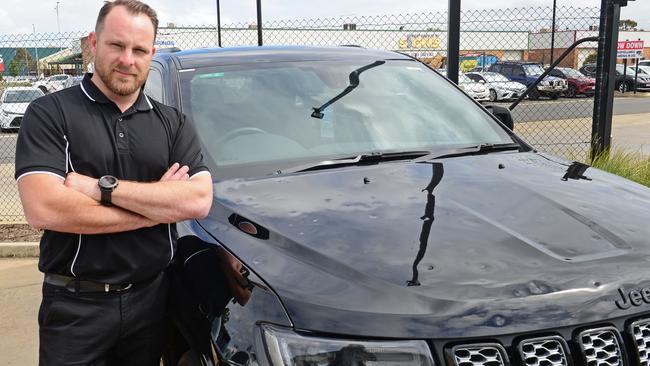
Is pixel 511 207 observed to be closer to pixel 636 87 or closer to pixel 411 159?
pixel 411 159

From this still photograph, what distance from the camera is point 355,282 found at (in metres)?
1.72

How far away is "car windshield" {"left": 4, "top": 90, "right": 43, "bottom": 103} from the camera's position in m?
21.0

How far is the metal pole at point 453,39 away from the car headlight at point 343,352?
18.5 ft

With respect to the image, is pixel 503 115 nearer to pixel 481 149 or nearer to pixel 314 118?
pixel 481 149

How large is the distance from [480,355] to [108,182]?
51.7 inches

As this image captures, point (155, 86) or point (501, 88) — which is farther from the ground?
point (155, 86)

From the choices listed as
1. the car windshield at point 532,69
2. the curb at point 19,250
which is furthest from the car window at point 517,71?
the curb at point 19,250

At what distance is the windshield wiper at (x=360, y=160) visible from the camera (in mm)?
2695

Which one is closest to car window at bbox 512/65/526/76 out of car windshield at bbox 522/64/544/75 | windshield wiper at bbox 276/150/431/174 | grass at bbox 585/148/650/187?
car windshield at bbox 522/64/544/75

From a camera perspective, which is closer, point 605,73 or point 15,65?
point 605,73

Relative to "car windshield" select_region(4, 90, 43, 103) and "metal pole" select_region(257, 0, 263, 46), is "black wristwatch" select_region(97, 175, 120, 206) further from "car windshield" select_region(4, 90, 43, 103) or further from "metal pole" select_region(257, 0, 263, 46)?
"car windshield" select_region(4, 90, 43, 103)

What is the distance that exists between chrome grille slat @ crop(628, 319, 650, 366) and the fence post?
542cm

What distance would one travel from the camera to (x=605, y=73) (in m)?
6.62

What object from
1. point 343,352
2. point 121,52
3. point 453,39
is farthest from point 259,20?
point 343,352
